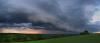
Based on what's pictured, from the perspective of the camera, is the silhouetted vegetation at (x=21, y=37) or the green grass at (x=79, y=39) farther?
the green grass at (x=79, y=39)

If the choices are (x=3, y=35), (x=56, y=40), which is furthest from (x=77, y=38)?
(x=3, y=35)

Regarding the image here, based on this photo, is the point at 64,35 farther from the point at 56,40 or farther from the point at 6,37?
the point at 6,37

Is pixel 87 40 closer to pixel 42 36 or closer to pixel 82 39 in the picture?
pixel 82 39

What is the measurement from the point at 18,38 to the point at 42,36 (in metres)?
1.90

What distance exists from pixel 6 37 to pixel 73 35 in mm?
5250

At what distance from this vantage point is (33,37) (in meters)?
17.0

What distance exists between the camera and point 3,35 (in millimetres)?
16797

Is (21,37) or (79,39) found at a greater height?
(21,37)

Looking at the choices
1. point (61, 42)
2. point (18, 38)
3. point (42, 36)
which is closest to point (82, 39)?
point (61, 42)

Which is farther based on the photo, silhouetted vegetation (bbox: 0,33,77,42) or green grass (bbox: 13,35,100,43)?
green grass (bbox: 13,35,100,43)

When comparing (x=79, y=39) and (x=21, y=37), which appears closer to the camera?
(x=21, y=37)

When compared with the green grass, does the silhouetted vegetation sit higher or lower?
higher

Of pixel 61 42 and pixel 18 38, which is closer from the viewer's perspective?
pixel 18 38

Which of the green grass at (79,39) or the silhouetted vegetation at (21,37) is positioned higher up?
the silhouetted vegetation at (21,37)
